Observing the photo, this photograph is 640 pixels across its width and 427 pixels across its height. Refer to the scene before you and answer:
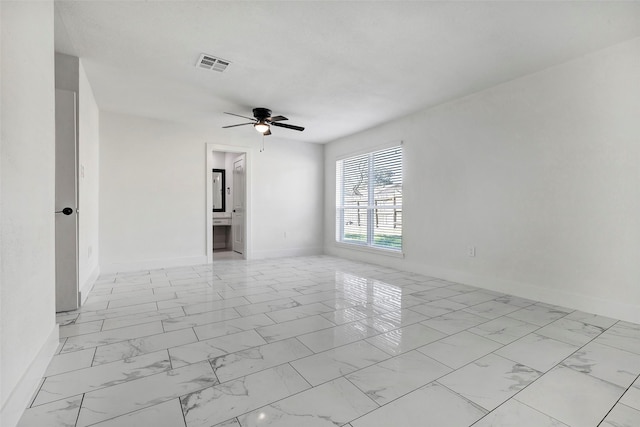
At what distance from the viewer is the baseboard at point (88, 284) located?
316 cm

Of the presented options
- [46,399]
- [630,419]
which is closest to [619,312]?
[630,419]

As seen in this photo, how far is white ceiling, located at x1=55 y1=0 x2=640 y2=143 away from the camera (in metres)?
2.29

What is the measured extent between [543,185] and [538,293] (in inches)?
45.3

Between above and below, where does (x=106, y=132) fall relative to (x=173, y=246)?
above

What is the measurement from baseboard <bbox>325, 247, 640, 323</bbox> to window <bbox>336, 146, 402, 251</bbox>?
2.00ft

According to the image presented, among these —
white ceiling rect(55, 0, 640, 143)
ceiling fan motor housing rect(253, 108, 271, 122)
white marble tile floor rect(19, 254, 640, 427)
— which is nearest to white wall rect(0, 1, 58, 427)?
white marble tile floor rect(19, 254, 640, 427)

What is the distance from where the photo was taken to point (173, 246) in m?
5.20

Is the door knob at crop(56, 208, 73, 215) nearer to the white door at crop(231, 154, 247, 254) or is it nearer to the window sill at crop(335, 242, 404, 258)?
the white door at crop(231, 154, 247, 254)

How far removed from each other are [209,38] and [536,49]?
2.93 m

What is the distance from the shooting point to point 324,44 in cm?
275

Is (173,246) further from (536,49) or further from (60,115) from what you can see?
(536,49)

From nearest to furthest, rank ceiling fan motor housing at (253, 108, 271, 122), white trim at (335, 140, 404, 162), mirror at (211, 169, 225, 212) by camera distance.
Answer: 1. ceiling fan motor housing at (253, 108, 271, 122)
2. white trim at (335, 140, 404, 162)
3. mirror at (211, 169, 225, 212)

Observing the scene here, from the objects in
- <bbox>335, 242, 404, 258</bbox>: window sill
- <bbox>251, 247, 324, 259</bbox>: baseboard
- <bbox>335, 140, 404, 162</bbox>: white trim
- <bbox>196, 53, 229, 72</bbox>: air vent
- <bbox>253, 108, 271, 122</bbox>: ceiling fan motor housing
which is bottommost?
<bbox>251, 247, 324, 259</bbox>: baseboard

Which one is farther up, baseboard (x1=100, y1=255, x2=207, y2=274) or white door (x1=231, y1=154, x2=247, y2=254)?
white door (x1=231, y1=154, x2=247, y2=254)
